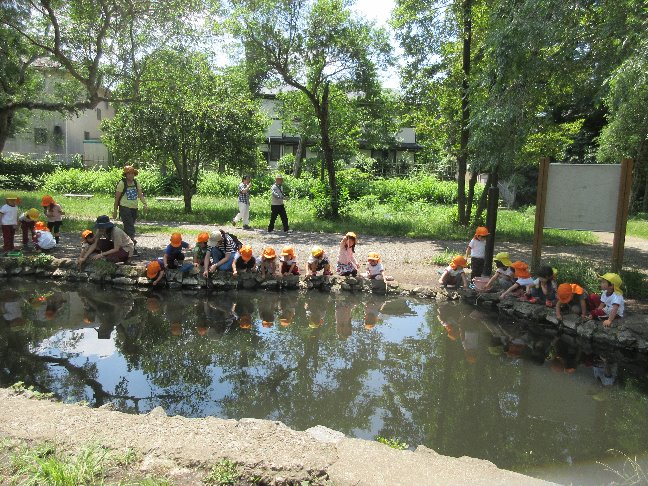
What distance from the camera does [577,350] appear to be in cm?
709

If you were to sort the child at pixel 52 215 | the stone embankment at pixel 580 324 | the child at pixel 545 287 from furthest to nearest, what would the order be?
the child at pixel 52 215, the child at pixel 545 287, the stone embankment at pixel 580 324

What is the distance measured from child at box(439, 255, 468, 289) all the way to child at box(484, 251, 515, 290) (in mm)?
516

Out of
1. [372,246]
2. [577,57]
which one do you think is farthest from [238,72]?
[577,57]

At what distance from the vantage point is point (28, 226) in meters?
11.1

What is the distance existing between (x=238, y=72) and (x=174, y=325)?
499 inches

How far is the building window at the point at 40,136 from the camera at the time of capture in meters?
38.8

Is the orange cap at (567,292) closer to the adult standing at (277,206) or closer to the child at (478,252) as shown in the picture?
the child at (478,252)

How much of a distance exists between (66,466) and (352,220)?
14.3 metres

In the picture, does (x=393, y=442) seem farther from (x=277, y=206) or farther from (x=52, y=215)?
(x=277, y=206)

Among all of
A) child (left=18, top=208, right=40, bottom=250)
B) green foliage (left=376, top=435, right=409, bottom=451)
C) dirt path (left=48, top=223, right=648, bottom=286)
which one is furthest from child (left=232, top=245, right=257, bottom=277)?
green foliage (left=376, top=435, right=409, bottom=451)

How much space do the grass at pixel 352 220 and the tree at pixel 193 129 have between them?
1741 millimetres

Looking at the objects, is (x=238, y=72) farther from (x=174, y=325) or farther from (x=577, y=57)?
(x=174, y=325)

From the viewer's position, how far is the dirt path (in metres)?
10.8

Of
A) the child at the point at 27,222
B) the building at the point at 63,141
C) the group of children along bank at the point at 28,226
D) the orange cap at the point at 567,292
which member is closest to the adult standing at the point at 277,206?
the group of children along bank at the point at 28,226
